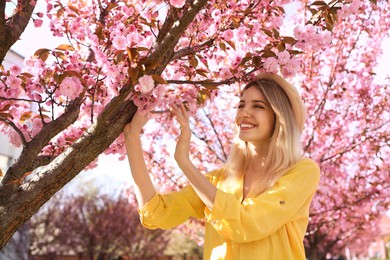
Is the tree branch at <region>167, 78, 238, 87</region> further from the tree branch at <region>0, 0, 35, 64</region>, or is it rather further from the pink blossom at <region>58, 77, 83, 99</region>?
the tree branch at <region>0, 0, 35, 64</region>

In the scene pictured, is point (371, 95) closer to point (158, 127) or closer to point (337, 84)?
point (337, 84)

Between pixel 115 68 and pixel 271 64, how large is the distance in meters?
0.72

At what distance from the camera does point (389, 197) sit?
776 cm

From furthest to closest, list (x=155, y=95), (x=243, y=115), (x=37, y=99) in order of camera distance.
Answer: (x=37, y=99), (x=243, y=115), (x=155, y=95)

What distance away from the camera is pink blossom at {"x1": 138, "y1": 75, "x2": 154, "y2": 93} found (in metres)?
1.85

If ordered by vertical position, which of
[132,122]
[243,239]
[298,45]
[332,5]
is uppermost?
[332,5]

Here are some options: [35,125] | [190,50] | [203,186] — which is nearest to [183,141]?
[203,186]

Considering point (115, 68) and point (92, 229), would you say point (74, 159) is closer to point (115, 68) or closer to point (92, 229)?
point (115, 68)

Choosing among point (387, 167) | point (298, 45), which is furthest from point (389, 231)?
point (298, 45)

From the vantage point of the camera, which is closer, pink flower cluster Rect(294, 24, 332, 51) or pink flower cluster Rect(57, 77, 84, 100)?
pink flower cluster Rect(57, 77, 84, 100)

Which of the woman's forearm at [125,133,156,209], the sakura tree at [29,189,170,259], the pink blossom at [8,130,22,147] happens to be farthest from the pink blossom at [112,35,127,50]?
the sakura tree at [29,189,170,259]

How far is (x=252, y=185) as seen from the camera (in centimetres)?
209

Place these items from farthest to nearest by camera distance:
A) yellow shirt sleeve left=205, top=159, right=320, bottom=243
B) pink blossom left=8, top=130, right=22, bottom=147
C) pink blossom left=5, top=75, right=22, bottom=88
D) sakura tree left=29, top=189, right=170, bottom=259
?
1. sakura tree left=29, top=189, right=170, bottom=259
2. pink blossom left=8, top=130, right=22, bottom=147
3. pink blossom left=5, top=75, right=22, bottom=88
4. yellow shirt sleeve left=205, top=159, right=320, bottom=243

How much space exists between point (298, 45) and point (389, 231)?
44.4 m
